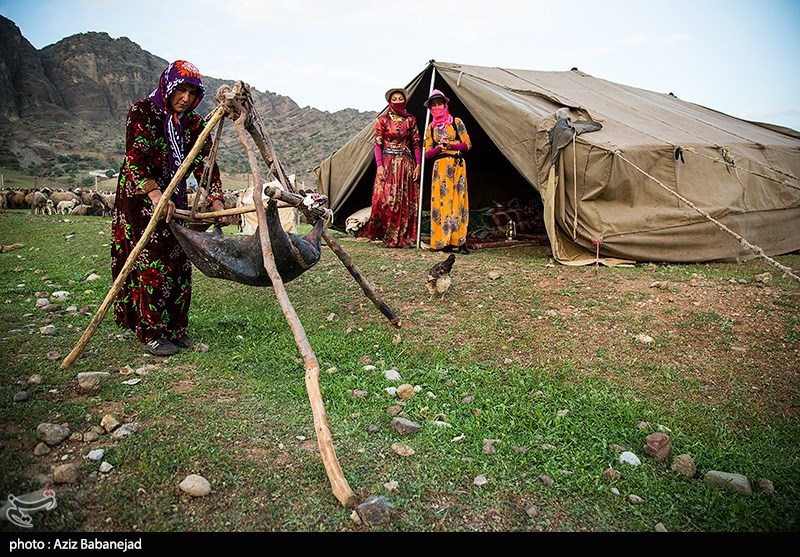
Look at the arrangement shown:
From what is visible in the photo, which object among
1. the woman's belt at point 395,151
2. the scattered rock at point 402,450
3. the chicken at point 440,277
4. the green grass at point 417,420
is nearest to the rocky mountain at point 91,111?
the woman's belt at point 395,151

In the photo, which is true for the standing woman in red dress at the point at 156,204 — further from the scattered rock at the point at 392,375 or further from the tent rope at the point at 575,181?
the tent rope at the point at 575,181

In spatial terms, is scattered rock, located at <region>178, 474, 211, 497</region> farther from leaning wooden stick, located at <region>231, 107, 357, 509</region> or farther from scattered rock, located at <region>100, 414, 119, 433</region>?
scattered rock, located at <region>100, 414, 119, 433</region>

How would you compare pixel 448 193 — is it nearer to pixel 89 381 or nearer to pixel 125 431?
pixel 89 381

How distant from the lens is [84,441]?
2248mm

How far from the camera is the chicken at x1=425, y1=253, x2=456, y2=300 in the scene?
4289 millimetres

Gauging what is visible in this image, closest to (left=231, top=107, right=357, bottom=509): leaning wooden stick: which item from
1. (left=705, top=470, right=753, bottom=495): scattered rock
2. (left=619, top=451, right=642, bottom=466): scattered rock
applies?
(left=619, top=451, right=642, bottom=466): scattered rock

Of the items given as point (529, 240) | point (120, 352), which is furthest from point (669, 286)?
point (120, 352)

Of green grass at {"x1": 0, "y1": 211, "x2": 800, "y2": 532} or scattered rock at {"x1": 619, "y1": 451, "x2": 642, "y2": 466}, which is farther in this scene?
scattered rock at {"x1": 619, "y1": 451, "x2": 642, "y2": 466}

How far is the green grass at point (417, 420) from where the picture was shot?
1884mm

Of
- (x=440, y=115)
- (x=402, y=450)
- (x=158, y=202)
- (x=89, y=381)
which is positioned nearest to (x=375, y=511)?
(x=402, y=450)

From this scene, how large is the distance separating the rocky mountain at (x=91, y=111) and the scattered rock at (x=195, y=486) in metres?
30.8

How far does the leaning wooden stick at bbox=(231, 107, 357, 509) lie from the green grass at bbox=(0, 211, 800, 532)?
0.24 feet

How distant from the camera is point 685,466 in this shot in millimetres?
2152

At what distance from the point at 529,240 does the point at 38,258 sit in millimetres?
6475
